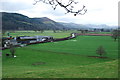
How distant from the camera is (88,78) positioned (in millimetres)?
7871

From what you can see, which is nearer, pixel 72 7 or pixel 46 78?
pixel 72 7

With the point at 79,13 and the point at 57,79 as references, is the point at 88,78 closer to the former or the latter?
the point at 57,79

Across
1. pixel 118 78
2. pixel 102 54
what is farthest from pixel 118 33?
pixel 118 78

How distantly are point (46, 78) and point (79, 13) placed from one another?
3.71 m

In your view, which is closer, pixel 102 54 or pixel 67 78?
pixel 67 78

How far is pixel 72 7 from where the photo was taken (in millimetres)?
7102

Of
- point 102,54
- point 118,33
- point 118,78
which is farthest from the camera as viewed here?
point 118,33

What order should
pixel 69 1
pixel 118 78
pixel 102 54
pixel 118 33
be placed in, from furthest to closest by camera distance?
pixel 118 33
pixel 102 54
pixel 118 78
pixel 69 1

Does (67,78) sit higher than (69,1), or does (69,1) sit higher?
(69,1)

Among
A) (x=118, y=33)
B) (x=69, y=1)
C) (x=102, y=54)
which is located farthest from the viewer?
(x=118, y=33)

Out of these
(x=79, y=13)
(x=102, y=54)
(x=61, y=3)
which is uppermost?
(x=61, y=3)

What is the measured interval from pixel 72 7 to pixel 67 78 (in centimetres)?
357

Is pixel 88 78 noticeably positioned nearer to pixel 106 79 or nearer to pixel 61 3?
pixel 106 79

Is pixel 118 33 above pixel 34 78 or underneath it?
above
